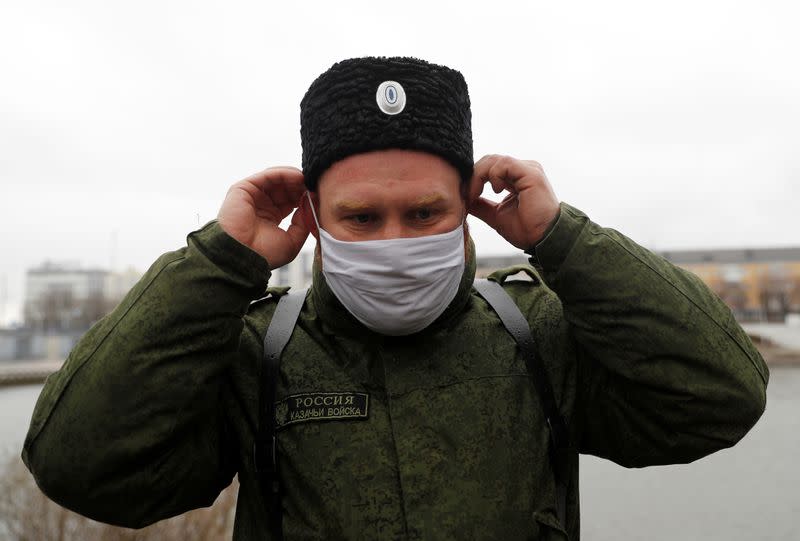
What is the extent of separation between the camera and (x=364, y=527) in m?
1.59

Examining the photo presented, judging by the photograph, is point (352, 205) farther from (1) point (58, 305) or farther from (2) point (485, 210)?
(1) point (58, 305)

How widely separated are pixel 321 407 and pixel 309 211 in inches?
25.1

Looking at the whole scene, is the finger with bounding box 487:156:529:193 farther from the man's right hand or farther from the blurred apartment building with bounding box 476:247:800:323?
the blurred apartment building with bounding box 476:247:800:323

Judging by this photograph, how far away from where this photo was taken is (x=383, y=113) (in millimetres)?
1775

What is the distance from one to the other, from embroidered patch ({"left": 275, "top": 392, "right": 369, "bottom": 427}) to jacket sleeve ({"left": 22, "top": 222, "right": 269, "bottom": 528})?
20 cm

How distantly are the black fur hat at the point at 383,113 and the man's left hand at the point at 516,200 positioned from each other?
7 centimetres

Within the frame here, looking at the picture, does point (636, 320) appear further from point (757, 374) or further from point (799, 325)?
point (799, 325)

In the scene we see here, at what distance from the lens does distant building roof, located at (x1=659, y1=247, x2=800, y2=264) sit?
50875mm

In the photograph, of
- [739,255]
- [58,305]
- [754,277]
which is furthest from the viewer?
[58,305]

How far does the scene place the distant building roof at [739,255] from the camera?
50875 mm

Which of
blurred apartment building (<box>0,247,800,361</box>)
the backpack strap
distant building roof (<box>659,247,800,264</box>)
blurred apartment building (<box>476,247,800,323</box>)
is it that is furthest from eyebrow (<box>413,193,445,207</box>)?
distant building roof (<box>659,247,800,264</box>)

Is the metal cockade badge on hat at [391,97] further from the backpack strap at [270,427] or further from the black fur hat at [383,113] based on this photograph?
the backpack strap at [270,427]

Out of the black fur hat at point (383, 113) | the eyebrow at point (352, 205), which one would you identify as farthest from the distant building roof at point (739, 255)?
the eyebrow at point (352, 205)

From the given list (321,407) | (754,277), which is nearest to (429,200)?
(321,407)
